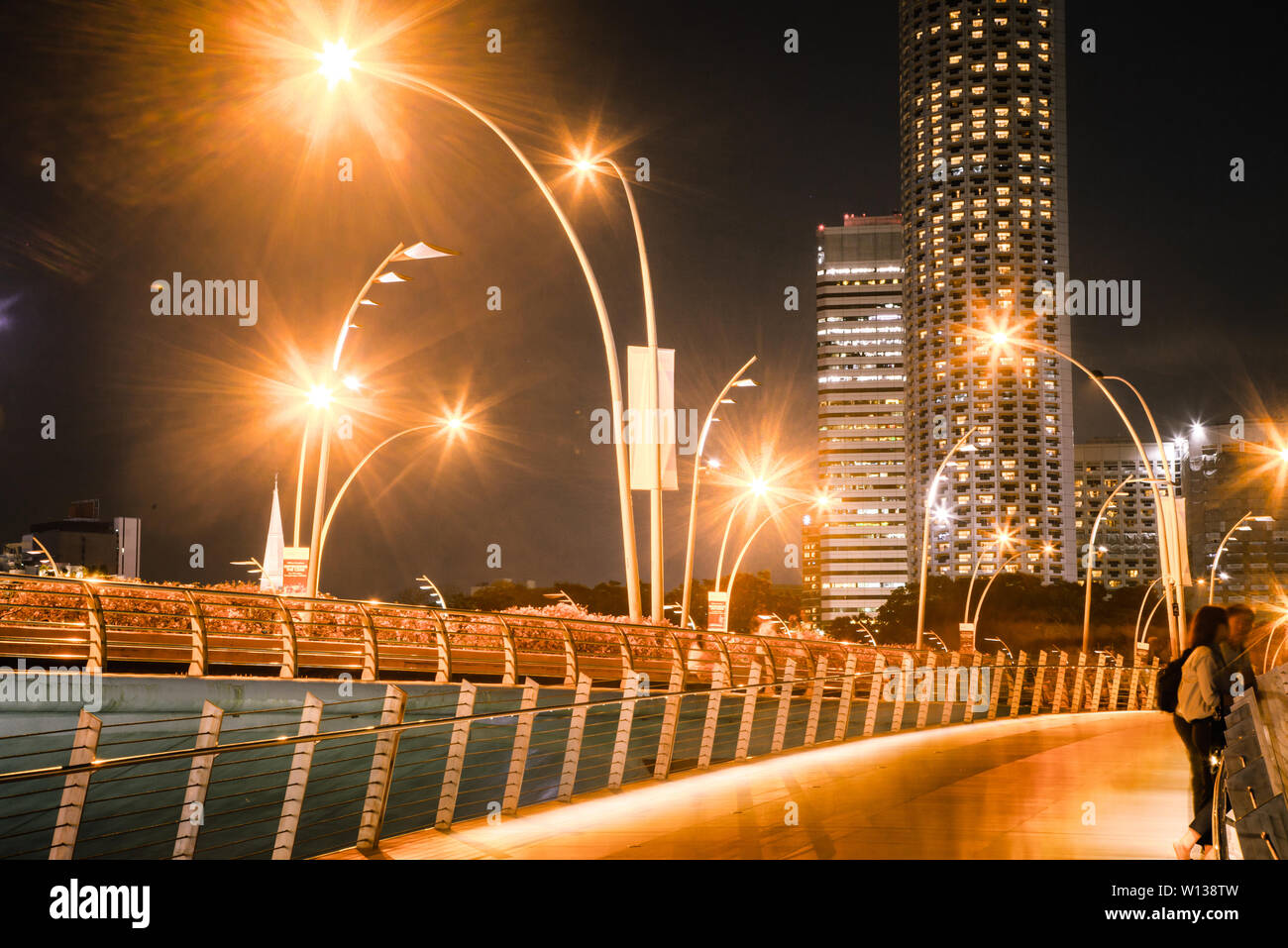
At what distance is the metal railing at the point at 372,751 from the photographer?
341 inches

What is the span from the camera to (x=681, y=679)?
54.1 ft

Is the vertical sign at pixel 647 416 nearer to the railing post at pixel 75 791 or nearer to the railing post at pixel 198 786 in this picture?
the railing post at pixel 198 786

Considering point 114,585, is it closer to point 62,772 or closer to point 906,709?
point 62,772

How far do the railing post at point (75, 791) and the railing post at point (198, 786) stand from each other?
28.7 inches

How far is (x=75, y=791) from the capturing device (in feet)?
24.9

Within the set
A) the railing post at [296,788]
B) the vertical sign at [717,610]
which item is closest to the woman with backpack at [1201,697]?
the railing post at [296,788]

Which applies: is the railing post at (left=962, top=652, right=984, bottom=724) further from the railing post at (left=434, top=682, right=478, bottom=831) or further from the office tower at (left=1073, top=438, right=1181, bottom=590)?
the office tower at (left=1073, top=438, right=1181, bottom=590)

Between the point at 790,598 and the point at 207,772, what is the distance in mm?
146758

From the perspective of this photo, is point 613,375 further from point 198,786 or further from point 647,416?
point 198,786

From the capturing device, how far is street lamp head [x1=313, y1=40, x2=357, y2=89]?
1848 centimetres

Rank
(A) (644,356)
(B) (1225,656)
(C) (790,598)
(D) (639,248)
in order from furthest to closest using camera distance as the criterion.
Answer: (C) (790,598) → (D) (639,248) → (A) (644,356) → (B) (1225,656)

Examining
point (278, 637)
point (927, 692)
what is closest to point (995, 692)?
point (927, 692)

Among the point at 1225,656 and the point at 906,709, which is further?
the point at 906,709
